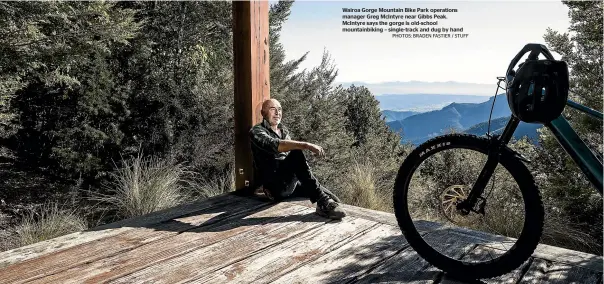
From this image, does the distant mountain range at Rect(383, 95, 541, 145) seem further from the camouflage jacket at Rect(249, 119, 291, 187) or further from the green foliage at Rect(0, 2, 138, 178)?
the green foliage at Rect(0, 2, 138, 178)

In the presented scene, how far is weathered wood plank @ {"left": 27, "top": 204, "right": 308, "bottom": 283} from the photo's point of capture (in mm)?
1992

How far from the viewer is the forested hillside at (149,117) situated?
5031mm

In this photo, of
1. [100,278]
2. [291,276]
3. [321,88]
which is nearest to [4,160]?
[321,88]

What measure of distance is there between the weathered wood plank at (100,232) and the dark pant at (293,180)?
1.09ft

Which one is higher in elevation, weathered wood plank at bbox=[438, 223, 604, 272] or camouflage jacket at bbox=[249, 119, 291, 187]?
camouflage jacket at bbox=[249, 119, 291, 187]

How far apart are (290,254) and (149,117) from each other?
590 cm

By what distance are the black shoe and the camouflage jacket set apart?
43 centimetres

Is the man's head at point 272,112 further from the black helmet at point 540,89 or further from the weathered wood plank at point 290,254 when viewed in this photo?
the black helmet at point 540,89

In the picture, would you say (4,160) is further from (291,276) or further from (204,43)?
(291,276)

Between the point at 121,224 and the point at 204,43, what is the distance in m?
6.36

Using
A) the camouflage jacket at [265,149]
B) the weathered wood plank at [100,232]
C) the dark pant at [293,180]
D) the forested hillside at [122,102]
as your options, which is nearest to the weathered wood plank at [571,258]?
the dark pant at [293,180]

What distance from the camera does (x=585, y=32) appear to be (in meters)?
5.62

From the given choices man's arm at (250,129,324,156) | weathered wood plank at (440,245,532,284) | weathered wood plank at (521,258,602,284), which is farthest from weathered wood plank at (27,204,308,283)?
weathered wood plank at (521,258,602,284)

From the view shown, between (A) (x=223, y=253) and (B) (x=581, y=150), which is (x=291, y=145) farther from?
(B) (x=581, y=150)
